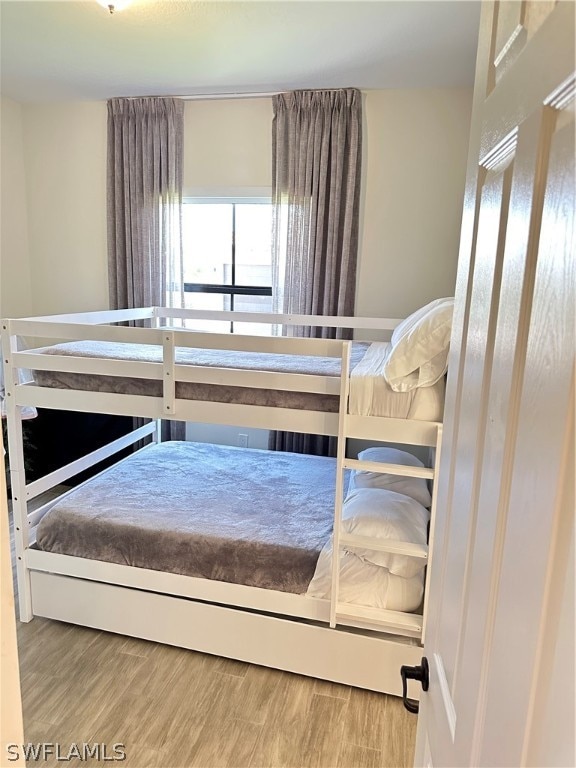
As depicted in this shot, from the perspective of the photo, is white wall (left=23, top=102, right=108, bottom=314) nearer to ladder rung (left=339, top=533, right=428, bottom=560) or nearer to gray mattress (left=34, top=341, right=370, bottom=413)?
gray mattress (left=34, top=341, right=370, bottom=413)

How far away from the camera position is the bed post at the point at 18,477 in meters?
2.02

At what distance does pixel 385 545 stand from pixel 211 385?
85 centimetres

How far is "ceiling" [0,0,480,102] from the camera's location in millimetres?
2182

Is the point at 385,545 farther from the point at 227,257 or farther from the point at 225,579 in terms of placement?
the point at 227,257

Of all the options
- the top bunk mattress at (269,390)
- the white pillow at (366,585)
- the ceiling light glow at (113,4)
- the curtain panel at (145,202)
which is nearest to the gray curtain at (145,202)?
the curtain panel at (145,202)

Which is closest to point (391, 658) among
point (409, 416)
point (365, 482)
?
point (365, 482)

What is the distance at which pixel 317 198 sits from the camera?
3.09 m

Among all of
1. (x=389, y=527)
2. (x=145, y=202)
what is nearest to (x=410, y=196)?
(x=145, y=202)

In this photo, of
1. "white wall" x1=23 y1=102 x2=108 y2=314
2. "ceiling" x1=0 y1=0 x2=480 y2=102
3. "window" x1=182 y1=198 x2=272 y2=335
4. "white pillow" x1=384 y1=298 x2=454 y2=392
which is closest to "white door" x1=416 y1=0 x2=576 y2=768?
"white pillow" x1=384 y1=298 x2=454 y2=392

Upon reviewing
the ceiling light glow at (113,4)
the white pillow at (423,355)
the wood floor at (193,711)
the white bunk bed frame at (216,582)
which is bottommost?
the wood floor at (193,711)

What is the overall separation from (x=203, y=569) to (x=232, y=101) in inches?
109

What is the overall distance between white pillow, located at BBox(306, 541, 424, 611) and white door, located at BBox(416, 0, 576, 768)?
1076mm

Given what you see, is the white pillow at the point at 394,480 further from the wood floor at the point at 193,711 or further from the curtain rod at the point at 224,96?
the curtain rod at the point at 224,96

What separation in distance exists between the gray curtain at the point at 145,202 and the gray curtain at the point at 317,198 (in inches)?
26.6
